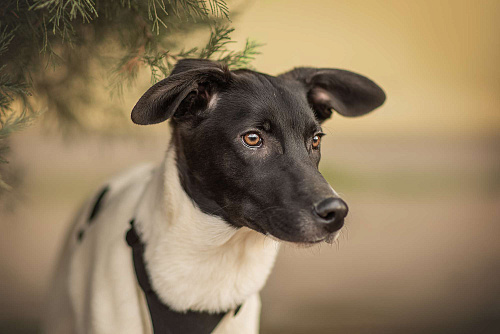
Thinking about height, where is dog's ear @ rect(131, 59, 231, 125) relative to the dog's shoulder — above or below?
above

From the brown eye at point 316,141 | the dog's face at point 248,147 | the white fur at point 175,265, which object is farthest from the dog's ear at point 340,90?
the white fur at point 175,265

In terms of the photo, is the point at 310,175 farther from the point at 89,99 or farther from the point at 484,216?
the point at 484,216

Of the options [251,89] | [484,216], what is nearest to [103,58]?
[251,89]

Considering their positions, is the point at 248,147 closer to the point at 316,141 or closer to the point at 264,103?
the point at 264,103

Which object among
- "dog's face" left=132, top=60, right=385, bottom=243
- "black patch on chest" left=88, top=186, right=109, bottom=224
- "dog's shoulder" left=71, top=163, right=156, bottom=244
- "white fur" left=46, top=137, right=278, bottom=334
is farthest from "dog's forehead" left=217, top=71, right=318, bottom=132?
"black patch on chest" left=88, top=186, right=109, bottom=224

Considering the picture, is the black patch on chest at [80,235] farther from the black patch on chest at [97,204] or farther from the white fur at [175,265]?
the white fur at [175,265]

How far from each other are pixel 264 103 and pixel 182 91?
1.24ft

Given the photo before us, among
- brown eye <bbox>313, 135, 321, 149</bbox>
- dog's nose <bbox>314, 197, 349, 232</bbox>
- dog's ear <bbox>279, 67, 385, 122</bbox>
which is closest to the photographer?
dog's nose <bbox>314, 197, 349, 232</bbox>

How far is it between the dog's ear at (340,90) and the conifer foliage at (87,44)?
0.33m

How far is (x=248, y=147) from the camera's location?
2201mm

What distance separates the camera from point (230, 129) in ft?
7.35

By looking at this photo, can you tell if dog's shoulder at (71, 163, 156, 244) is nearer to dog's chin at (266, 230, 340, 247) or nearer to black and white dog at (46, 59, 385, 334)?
black and white dog at (46, 59, 385, 334)

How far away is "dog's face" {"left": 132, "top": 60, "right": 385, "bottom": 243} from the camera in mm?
2027

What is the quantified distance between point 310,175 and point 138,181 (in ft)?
4.41
